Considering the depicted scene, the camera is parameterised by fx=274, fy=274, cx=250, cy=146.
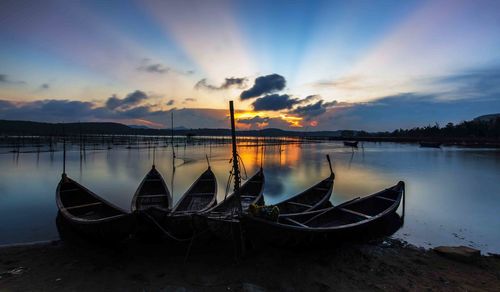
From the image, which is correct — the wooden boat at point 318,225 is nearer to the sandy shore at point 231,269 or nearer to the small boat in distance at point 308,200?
the sandy shore at point 231,269

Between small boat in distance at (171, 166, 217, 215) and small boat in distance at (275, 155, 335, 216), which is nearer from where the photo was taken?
small boat in distance at (171, 166, 217, 215)

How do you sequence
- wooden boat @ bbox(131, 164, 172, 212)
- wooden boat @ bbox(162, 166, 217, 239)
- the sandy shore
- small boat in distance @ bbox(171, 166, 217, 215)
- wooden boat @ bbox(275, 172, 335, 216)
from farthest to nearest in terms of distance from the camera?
wooden boat @ bbox(275, 172, 335, 216), wooden boat @ bbox(131, 164, 172, 212), small boat in distance @ bbox(171, 166, 217, 215), wooden boat @ bbox(162, 166, 217, 239), the sandy shore

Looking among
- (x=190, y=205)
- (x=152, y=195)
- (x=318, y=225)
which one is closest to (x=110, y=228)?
(x=190, y=205)

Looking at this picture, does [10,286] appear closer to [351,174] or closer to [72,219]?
[72,219]

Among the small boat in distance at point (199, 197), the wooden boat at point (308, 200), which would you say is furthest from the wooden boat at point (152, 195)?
the wooden boat at point (308, 200)

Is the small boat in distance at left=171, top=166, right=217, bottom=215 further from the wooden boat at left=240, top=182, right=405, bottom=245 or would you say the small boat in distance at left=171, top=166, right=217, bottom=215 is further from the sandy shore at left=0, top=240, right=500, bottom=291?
the wooden boat at left=240, top=182, right=405, bottom=245

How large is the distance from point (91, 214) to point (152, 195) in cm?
265

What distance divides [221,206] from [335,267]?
4.49 meters

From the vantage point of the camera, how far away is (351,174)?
2752cm

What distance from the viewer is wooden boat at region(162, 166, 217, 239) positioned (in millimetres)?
8047

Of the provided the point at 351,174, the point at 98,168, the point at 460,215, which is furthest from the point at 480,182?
the point at 98,168

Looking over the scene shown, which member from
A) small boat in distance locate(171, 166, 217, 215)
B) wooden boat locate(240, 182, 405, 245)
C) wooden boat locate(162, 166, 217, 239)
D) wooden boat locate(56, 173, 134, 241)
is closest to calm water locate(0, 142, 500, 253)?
wooden boat locate(56, 173, 134, 241)

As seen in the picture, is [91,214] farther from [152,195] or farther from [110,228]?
[110,228]

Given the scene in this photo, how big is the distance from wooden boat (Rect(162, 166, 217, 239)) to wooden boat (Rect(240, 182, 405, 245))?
2064 mm
